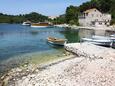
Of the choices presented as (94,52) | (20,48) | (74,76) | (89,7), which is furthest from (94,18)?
(74,76)

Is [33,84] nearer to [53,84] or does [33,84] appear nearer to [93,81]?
[53,84]

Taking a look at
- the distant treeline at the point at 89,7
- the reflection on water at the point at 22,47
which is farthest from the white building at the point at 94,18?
the reflection on water at the point at 22,47

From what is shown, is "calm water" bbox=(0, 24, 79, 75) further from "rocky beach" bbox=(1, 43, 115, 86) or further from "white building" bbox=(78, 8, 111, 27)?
"white building" bbox=(78, 8, 111, 27)

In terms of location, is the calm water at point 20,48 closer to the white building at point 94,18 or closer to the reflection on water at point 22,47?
the reflection on water at point 22,47

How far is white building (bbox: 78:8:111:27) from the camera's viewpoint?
10604cm

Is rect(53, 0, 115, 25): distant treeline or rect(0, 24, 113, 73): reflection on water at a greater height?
rect(53, 0, 115, 25): distant treeline

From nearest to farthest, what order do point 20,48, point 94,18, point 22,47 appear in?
point 20,48
point 22,47
point 94,18

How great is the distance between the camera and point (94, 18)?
11069 centimetres

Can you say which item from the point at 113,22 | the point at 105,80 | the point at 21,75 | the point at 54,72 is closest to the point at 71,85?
the point at 105,80

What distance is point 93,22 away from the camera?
110562 millimetres

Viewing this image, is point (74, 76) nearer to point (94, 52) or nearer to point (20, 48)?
point (94, 52)

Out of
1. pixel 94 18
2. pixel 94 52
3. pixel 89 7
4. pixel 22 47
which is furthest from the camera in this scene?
pixel 89 7

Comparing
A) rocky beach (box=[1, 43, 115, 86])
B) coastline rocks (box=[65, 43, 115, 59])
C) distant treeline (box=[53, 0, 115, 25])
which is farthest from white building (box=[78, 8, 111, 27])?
rocky beach (box=[1, 43, 115, 86])

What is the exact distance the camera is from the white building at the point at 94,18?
4175 inches
